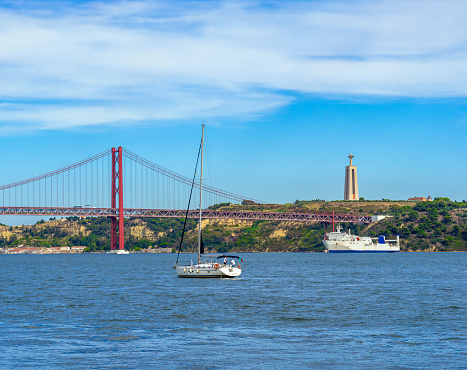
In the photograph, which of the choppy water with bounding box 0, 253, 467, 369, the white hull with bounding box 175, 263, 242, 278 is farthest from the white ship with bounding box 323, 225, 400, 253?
the choppy water with bounding box 0, 253, 467, 369

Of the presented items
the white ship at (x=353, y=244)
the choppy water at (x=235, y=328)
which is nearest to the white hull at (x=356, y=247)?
the white ship at (x=353, y=244)

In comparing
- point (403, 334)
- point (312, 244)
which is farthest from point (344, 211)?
point (403, 334)

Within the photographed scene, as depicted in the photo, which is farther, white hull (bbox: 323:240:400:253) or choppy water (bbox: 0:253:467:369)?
white hull (bbox: 323:240:400:253)

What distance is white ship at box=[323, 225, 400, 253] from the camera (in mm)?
167000

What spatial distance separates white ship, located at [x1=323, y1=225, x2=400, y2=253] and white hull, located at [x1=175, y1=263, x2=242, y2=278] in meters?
115

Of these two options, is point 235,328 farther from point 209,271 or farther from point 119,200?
point 119,200

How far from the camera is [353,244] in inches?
6644

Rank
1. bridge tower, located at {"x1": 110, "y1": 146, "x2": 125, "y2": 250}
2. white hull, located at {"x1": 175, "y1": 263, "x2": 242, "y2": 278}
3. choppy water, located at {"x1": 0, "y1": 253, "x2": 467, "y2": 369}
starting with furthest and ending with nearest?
bridge tower, located at {"x1": 110, "y1": 146, "x2": 125, "y2": 250} < white hull, located at {"x1": 175, "y1": 263, "x2": 242, "y2": 278} < choppy water, located at {"x1": 0, "y1": 253, "x2": 467, "y2": 369}

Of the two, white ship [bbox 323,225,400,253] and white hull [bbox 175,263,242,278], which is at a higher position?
white hull [bbox 175,263,242,278]

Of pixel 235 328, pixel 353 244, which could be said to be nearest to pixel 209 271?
pixel 235 328

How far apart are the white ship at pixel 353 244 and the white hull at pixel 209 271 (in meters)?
115

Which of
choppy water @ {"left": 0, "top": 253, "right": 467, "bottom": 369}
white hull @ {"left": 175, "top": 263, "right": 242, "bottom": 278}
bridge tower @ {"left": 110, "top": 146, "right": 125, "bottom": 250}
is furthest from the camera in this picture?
bridge tower @ {"left": 110, "top": 146, "right": 125, "bottom": 250}

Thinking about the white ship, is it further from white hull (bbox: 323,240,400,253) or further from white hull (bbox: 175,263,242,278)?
white hull (bbox: 175,263,242,278)

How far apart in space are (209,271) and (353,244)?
12064 centimetres
